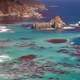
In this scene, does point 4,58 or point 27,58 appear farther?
point 27,58

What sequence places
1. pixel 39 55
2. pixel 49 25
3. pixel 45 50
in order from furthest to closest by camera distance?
1. pixel 49 25
2. pixel 45 50
3. pixel 39 55

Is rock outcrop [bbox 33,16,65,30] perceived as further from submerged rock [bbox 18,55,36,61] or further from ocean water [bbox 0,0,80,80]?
submerged rock [bbox 18,55,36,61]

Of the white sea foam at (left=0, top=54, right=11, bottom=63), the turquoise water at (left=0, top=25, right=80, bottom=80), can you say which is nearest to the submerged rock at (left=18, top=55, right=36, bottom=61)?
the turquoise water at (left=0, top=25, right=80, bottom=80)

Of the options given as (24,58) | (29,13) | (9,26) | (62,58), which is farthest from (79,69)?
(29,13)

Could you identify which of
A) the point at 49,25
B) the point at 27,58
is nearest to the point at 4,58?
the point at 27,58

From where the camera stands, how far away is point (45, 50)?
57688 millimetres

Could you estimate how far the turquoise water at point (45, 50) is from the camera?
4553cm

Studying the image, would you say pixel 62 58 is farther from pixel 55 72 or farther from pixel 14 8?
pixel 14 8

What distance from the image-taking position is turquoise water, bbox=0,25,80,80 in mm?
45531

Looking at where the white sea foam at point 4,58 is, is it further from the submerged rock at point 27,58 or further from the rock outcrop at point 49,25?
the rock outcrop at point 49,25

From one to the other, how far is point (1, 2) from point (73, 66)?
70.0m

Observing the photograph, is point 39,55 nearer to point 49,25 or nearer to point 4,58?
point 4,58

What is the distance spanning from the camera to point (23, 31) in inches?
3019

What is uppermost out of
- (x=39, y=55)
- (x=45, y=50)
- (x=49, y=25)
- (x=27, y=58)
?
(x=49, y=25)
